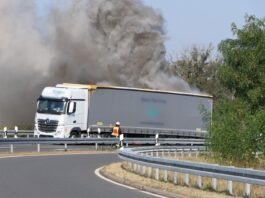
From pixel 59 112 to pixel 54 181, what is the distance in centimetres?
2249

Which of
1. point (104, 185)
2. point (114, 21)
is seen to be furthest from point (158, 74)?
point (104, 185)

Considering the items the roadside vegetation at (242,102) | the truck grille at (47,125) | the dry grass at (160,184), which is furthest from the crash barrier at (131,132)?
the dry grass at (160,184)

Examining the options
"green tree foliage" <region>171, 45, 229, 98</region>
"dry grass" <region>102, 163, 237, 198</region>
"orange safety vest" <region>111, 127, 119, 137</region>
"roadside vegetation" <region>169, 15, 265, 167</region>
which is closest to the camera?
"dry grass" <region>102, 163, 237, 198</region>

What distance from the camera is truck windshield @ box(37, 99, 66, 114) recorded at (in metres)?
41.3

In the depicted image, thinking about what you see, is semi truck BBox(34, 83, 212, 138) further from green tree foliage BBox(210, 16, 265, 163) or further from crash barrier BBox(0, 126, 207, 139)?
green tree foliage BBox(210, 16, 265, 163)

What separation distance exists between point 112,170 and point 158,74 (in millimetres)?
39628

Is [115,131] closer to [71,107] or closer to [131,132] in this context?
[71,107]

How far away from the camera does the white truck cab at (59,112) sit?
1625 inches

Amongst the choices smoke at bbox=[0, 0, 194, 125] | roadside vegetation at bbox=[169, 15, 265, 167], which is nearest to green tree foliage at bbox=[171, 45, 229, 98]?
smoke at bbox=[0, 0, 194, 125]

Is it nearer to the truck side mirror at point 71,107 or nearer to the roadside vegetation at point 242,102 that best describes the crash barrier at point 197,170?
the roadside vegetation at point 242,102

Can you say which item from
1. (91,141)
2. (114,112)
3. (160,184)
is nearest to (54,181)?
(160,184)

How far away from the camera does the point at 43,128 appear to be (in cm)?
4184

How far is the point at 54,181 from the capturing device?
18984 mm

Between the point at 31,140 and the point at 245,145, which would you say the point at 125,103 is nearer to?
the point at 31,140
